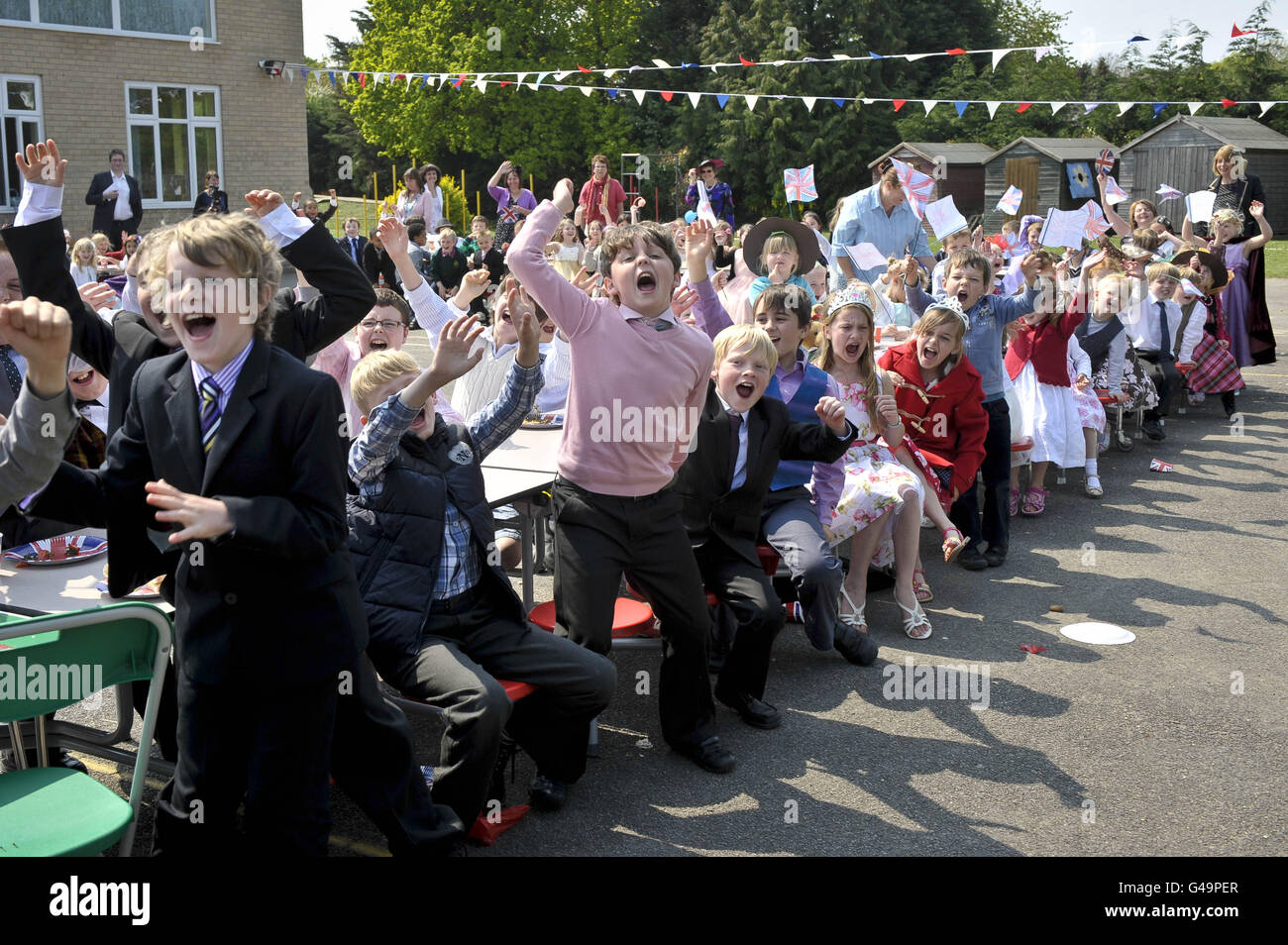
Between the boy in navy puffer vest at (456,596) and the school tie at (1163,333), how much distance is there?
326 inches

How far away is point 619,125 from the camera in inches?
1847

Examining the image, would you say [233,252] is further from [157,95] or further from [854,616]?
[157,95]

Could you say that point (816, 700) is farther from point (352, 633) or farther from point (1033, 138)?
point (1033, 138)

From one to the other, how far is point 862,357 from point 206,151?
2382 centimetres

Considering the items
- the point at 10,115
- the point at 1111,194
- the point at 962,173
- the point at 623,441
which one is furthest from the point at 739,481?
the point at 962,173

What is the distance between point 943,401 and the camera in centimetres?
679

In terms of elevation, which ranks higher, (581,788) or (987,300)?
(987,300)

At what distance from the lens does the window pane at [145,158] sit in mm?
25422

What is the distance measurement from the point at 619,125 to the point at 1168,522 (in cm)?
4141

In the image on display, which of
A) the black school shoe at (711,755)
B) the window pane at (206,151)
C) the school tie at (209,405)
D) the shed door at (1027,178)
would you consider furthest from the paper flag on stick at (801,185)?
the shed door at (1027,178)

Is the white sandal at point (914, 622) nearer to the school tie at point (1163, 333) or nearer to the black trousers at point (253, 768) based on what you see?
the black trousers at point (253, 768)
